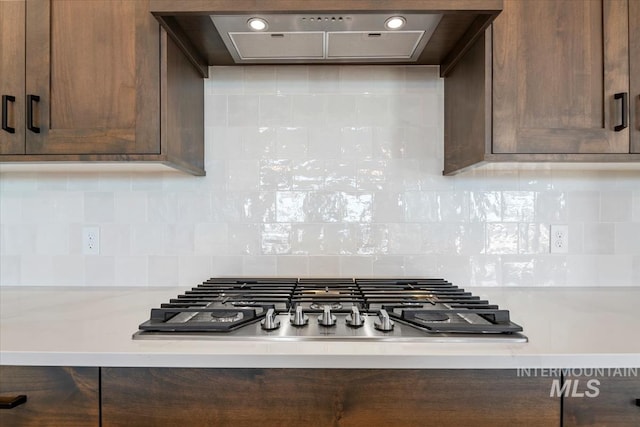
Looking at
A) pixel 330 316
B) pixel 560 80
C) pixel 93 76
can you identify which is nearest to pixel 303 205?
pixel 330 316

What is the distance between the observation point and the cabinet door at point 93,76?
42.4 inches

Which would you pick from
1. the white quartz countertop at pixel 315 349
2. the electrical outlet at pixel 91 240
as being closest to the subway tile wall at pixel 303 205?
the electrical outlet at pixel 91 240

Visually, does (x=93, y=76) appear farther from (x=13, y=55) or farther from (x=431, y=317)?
(x=431, y=317)

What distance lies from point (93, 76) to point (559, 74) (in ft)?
4.16

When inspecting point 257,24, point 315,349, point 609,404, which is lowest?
point 609,404

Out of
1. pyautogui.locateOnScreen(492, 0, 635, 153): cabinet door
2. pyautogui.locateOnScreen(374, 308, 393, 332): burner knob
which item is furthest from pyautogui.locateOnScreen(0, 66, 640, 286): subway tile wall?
pyautogui.locateOnScreen(374, 308, 393, 332): burner knob

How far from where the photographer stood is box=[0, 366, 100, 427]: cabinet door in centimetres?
75

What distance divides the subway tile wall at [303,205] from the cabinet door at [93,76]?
35 cm

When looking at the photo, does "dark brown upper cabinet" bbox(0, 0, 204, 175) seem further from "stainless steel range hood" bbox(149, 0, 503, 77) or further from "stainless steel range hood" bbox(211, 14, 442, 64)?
"stainless steel range hood" bbox(211, 14, 442, 64)

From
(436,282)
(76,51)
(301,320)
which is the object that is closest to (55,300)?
(76,51)

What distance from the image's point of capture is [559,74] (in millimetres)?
1072

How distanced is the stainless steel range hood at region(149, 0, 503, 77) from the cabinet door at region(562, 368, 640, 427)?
0.87 metres

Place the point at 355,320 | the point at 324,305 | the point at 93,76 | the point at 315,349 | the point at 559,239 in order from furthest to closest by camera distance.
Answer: the point at 559,239
the point at 93,76
the point at 324,305
the point at 355,320
the point at 315,349

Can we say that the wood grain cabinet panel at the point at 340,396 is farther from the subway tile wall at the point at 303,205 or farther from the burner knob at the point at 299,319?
the subway tile wall at the point at 303,205
